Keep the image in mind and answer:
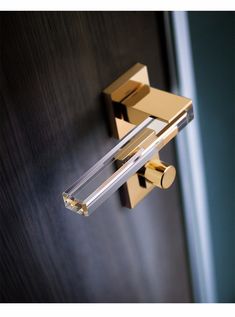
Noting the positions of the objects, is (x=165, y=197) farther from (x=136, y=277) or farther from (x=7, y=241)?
(x=7, y=241)

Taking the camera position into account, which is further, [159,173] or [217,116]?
[217,116]

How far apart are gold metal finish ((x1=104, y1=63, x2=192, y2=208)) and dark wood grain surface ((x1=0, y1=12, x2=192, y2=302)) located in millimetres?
11

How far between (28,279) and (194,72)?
1.12 feet

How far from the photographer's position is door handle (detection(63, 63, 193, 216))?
1.80 feet

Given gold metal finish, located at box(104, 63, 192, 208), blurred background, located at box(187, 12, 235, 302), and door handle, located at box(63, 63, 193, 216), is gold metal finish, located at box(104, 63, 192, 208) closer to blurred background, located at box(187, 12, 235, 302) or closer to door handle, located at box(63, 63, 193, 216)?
door handle, located at box(63, 63, 193, 216)

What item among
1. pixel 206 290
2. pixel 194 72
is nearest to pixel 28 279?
pixel 194 72

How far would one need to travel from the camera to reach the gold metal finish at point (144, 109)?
0.59 m

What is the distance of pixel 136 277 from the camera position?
764mm

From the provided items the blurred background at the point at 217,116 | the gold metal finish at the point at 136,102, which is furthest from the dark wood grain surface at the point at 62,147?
the blurred background at the point at 217,116

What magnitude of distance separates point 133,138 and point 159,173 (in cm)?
6

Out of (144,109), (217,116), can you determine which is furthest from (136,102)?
(217,116)

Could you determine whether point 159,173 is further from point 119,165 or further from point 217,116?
point 217,116

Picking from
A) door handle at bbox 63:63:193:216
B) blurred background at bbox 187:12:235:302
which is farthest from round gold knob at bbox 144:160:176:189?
blurred background at bbox 187:12:235:302

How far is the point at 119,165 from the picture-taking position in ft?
1.87
